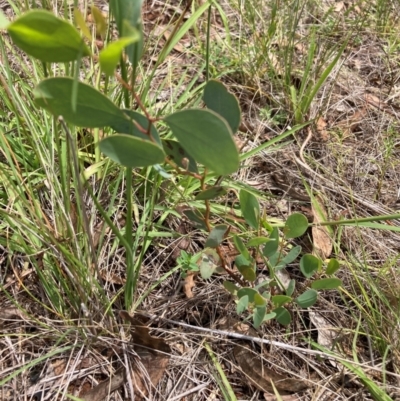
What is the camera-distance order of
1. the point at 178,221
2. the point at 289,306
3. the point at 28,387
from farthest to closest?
the point at 178,221 → the point at 289,306 → the point at 28,387

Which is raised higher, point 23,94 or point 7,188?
point 23,94

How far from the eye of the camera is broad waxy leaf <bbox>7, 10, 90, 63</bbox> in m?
0.48

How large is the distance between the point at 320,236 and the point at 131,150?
2.61ft

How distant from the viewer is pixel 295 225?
3.28 ft

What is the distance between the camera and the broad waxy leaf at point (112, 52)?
A: 44cm

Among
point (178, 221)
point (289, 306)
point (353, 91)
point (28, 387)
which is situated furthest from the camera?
point (353, 91)

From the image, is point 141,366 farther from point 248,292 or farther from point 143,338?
point 248,292

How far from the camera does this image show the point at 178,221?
4.13ft

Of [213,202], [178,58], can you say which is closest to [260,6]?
Result: [178,58]

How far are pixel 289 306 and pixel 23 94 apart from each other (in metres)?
0.91

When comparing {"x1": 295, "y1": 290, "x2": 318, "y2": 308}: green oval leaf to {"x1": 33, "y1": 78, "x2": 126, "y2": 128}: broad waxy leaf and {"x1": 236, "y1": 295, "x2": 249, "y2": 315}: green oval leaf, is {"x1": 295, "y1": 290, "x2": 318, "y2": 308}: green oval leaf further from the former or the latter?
{"x1": 33, "y1": 78, "x2": 126, "y2": 128}: broad waxy leaf

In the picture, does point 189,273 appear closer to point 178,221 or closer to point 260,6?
point 178,221

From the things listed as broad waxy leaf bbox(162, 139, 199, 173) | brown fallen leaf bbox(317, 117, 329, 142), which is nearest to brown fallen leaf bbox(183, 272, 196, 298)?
broad waxy leaf bbox(162, 139, 199, 173)

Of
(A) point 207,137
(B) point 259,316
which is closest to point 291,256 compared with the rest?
(B) point 259,316
